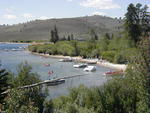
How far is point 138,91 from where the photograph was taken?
2184cm

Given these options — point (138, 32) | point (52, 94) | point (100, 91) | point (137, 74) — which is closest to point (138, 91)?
A: point (137, 74)

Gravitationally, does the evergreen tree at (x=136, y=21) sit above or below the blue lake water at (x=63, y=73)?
above

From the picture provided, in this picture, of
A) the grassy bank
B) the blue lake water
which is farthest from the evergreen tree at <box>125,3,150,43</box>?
the blue lake water

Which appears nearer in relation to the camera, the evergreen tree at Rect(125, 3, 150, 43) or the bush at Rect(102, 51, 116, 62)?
the evergreen tree at Rect(125, 3, 150, 43)

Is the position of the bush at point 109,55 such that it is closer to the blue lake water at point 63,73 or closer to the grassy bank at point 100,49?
the grassy bank at point 100,49

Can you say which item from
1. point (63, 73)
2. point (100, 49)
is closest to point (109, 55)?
point (100, 49)

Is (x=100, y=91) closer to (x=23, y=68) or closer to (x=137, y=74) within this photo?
(x=137, y=74)

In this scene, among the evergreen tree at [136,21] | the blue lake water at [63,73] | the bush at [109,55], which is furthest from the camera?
the bush at [109,55]

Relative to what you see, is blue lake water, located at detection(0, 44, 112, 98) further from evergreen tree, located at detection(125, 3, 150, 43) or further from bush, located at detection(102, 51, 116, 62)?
evergreen tree, located at detection(125, 3, 150, 43)

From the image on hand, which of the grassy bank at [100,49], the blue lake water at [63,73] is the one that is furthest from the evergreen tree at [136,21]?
the blue lake water at [63,73]

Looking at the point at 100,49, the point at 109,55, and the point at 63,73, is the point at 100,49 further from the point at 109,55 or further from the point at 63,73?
the point at 63,73

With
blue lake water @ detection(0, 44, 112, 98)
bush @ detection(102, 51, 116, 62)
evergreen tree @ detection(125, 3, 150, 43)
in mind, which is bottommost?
blue lake water @ detection(0, 44, 112, 98)

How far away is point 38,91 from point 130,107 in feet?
27.8

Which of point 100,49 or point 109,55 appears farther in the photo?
point 100,49
